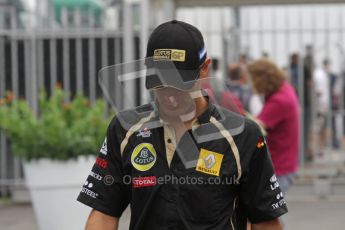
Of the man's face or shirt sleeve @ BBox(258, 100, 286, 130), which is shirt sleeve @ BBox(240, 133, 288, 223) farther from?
shirt sleeve @ BBox(258, 100, 286, 130)

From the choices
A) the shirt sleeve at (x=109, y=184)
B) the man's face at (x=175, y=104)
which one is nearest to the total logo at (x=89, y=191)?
the shirt sleeve at (x=109, y=184)

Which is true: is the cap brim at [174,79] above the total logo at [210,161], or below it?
above

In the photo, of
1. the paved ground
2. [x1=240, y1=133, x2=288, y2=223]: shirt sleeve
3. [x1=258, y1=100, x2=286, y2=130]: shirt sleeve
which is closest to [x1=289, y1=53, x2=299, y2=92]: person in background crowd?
the paved ground

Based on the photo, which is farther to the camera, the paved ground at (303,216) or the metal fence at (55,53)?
the metal fence at (55,53)

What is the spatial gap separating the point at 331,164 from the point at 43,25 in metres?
4.82

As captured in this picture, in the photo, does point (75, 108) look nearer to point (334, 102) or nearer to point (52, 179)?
point (52, 179)

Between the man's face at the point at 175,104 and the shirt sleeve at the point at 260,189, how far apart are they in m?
0.28

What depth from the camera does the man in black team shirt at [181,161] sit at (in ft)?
9.64

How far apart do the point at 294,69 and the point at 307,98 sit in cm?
75

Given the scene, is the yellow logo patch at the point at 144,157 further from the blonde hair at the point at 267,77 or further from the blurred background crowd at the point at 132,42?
the blurred background crowd at the point at 132,42

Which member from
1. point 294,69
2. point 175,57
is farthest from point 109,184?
point 294,69

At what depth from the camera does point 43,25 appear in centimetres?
1104

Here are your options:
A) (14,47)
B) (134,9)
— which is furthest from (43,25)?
(134,9)

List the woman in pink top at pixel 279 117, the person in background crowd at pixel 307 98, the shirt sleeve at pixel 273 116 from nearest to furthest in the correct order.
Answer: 1. the woman in pink top at pixel 279 117
2. the shirt sleeve at pixel 273 116
3. the person in background crowd at pixel 307 98
